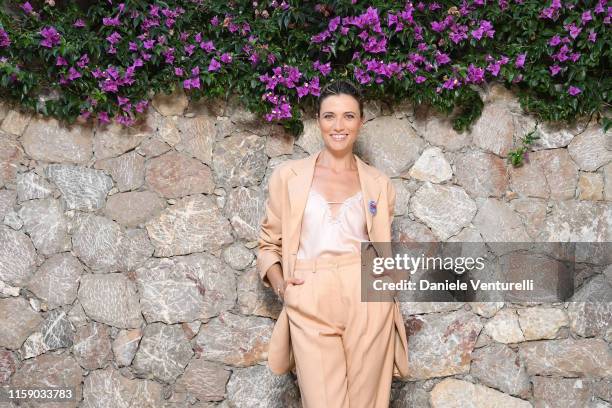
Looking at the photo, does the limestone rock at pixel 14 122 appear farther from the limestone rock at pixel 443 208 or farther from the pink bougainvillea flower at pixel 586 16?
the pink bougainvillea flower at pixel 586 16

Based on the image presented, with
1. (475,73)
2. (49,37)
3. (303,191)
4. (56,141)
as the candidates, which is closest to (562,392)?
(475,73)

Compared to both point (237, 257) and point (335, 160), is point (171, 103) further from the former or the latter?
point (335, 160)

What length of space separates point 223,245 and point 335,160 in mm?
855

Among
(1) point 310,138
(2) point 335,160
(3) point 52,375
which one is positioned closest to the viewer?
(2) point 335,160

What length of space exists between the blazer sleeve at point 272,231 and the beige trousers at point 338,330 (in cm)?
21

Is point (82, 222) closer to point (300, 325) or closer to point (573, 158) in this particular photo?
point (300, 325)

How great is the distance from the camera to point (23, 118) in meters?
3.24

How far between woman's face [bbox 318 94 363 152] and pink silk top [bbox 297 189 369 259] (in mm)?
232

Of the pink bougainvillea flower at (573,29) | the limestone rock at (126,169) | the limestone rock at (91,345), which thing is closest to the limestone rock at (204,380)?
the limestone rock at (91,345)

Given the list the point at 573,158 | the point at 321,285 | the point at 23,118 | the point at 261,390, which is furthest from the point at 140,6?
the point at 573,158

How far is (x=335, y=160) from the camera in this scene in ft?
9.16

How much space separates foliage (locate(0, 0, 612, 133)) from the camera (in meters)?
3.11

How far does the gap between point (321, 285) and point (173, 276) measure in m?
1.02

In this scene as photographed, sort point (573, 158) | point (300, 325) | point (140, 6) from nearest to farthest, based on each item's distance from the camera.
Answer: point (300, 325) < point (140, 6) < point (573, 158)
